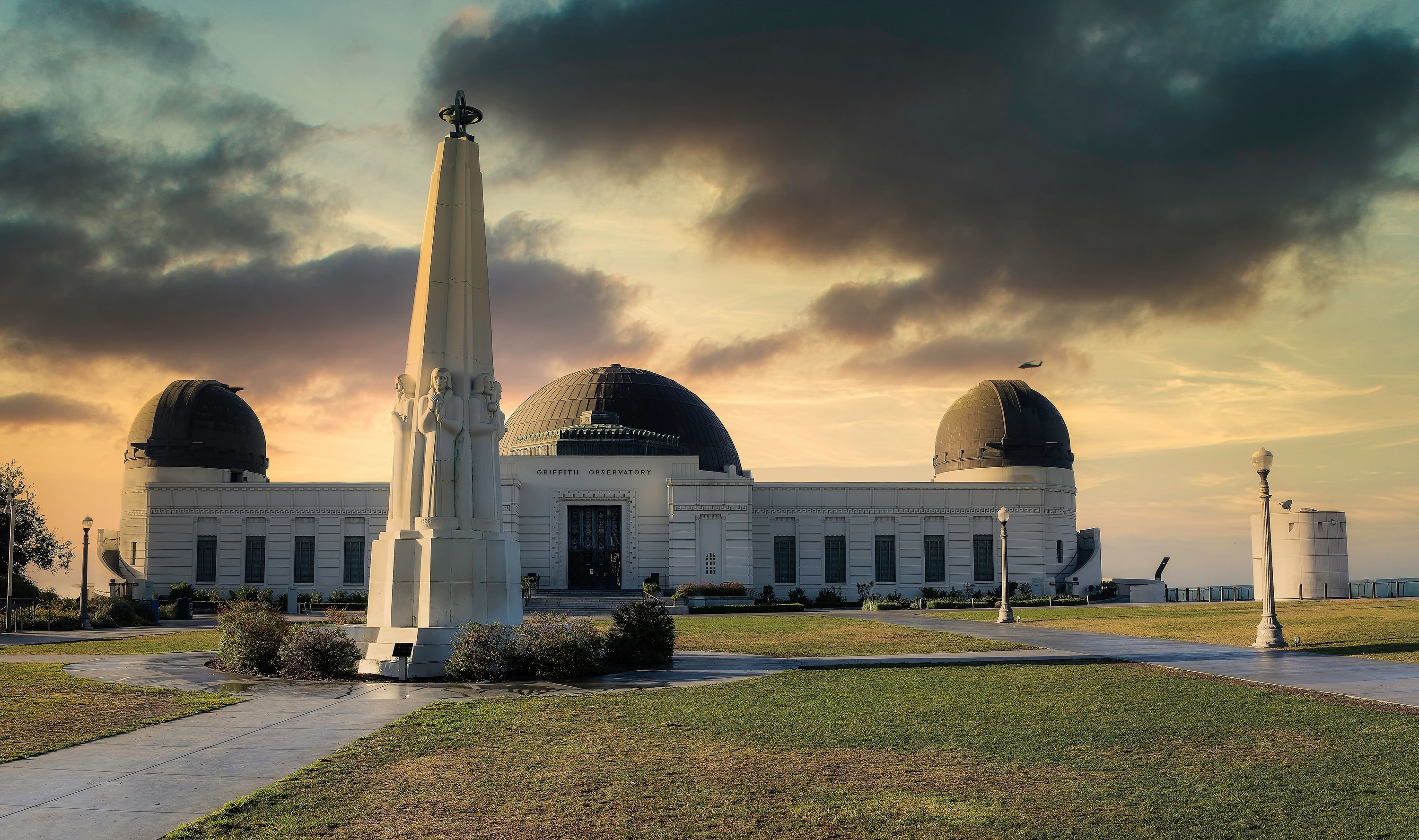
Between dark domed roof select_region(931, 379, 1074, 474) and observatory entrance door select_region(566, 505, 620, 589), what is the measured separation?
82.5 ft

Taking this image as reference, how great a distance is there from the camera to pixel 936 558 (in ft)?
198

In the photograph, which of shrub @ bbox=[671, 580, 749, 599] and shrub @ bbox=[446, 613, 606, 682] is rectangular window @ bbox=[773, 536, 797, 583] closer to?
shrub @ bbox=[671, 580, 749, 599]

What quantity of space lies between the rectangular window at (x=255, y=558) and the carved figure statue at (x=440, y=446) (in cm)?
4447

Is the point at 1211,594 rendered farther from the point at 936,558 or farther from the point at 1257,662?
the point at 1257,662

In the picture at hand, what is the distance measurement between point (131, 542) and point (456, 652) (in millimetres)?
55419

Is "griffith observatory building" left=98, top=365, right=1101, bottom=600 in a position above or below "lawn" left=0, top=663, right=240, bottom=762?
above

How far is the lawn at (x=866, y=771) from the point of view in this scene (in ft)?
25.3

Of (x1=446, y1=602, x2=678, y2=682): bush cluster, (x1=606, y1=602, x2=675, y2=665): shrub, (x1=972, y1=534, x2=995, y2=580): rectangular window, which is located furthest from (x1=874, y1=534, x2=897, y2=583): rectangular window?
(x1=446, y1=602, x2=678, y2=682): bush cluster

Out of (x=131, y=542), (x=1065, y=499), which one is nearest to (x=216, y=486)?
(x=131, y=542)

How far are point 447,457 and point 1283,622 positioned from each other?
81.8 feet

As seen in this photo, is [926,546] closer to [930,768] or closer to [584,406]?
[584,406]

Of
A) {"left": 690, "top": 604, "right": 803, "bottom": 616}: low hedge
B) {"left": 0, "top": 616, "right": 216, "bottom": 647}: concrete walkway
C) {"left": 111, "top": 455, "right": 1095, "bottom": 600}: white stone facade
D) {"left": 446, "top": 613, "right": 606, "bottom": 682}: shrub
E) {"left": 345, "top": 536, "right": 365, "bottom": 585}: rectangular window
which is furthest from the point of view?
{"left": 345, "top": 536, "right": 365, "bottom": 585}: rectangular window

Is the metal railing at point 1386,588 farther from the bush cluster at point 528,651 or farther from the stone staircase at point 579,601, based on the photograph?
the bush cluster at point 528,651

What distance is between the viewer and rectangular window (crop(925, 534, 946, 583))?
198 feet
